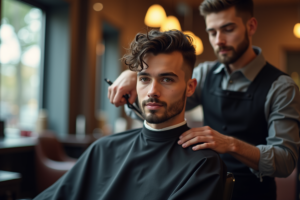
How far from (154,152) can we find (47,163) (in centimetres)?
225

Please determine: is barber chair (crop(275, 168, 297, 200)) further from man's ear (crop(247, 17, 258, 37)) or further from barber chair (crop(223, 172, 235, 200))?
barber chair (crop(223, 172, 235, 200))

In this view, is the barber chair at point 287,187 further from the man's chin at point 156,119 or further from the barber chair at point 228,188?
the man's chin at point 156,119

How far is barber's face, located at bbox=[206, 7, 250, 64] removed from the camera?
1616mm

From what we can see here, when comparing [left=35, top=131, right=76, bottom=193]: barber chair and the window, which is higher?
the window

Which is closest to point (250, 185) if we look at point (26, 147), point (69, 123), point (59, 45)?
point (26, 147)

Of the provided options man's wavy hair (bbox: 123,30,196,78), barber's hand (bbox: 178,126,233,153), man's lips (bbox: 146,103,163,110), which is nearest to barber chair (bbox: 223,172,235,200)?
barber's hand (bbox: 178,126,233,153)

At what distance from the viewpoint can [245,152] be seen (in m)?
1.37

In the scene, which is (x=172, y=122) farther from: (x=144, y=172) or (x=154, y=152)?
(x=144, y=172)

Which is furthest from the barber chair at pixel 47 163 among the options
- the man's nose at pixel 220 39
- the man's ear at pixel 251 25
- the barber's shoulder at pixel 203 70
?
the man's ear at pixel 251 25

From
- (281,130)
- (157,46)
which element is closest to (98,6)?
(157,46)

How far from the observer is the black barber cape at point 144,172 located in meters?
1.14

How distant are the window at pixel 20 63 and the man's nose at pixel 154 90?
10.00 feet

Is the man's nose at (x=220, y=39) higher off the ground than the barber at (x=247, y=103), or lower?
higher

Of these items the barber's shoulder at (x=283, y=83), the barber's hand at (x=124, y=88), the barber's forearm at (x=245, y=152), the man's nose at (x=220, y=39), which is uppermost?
the man's nose at (x=220, y=39)
